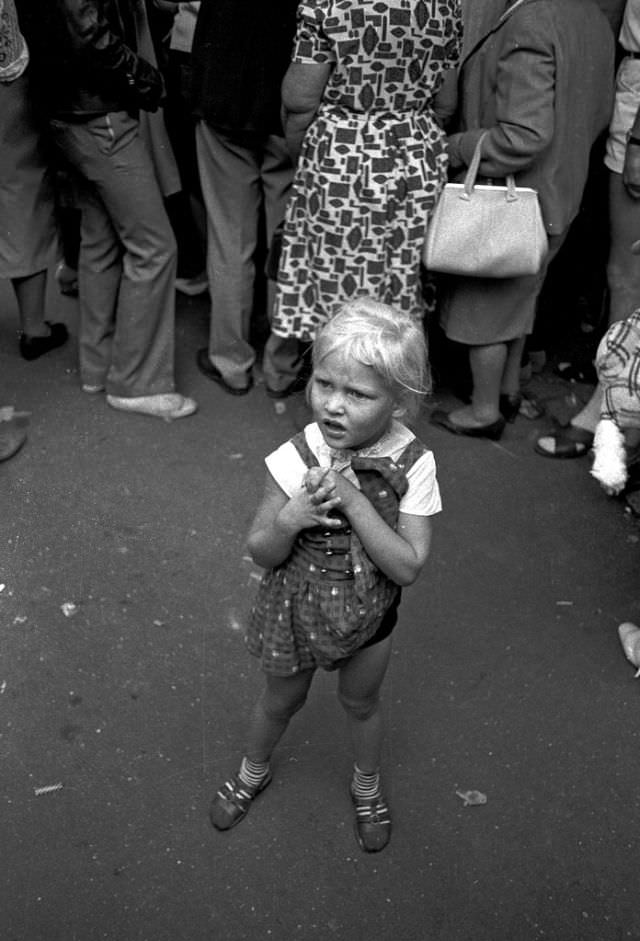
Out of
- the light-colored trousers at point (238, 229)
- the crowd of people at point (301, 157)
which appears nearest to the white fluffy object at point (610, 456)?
the crowd of people at point (301, 157)

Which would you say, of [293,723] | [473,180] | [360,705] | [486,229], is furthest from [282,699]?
[473,180]

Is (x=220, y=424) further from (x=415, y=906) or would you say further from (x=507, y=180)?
(x=415, y=906)

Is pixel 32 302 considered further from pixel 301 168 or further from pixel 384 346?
pixel 384 346

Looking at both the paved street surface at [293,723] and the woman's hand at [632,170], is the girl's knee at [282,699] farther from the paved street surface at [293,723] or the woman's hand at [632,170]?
the woman's hand at [632,170]

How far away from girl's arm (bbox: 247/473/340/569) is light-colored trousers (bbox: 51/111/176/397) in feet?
7.65

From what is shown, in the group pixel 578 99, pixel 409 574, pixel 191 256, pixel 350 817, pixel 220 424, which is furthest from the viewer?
pixel 191 256

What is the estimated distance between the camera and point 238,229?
4852 mm

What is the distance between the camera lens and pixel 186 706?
3512 mm

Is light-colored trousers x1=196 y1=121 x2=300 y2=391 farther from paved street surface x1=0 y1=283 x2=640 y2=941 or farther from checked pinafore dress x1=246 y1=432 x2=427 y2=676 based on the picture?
checked pinafore dress x1=246 y1=432 x2=427 y2=676

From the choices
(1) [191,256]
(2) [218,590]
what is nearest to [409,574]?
(2) [218,590]

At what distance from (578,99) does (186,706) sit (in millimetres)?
2824

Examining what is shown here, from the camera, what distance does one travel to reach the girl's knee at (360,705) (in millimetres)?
2924

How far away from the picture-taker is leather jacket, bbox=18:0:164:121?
399 centimetres

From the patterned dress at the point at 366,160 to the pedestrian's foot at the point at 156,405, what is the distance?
616 mm
